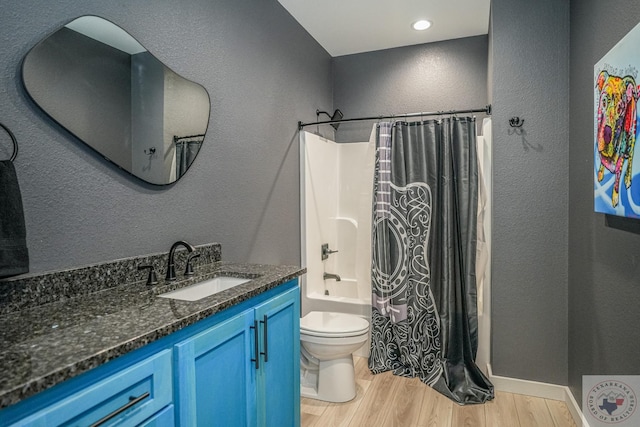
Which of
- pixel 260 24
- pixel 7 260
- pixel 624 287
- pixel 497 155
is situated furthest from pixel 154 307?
pixel 497 155

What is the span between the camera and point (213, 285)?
67.0 inches

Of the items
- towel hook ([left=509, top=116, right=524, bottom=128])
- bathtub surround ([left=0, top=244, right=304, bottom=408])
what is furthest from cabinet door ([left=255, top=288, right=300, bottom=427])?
towel hook ([left=509, top=116, right=524, bottom=128])

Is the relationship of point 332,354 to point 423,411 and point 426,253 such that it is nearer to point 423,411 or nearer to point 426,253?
point 423,411

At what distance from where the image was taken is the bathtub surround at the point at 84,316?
2.43ft

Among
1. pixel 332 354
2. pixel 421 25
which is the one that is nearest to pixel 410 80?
pixel 421 25

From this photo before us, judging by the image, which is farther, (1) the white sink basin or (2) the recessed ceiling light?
(2) the recessed ceiling light

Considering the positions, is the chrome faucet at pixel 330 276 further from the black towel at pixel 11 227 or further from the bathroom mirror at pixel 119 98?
the black towel at pixel 11 227

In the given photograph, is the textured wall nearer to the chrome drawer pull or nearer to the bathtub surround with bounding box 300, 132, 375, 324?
the bathtub surround with bounding box 300, 132, 375, 324

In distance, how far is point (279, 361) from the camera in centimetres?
159

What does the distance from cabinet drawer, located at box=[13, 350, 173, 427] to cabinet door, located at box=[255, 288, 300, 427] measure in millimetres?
475

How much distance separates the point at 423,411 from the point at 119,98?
228 cm

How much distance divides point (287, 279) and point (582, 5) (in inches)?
85.0

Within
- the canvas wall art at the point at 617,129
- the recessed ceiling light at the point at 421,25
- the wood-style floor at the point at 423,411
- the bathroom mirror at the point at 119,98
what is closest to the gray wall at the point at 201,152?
the bathroom mirror at the point at 119,98

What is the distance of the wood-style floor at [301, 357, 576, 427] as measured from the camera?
6.95ft
